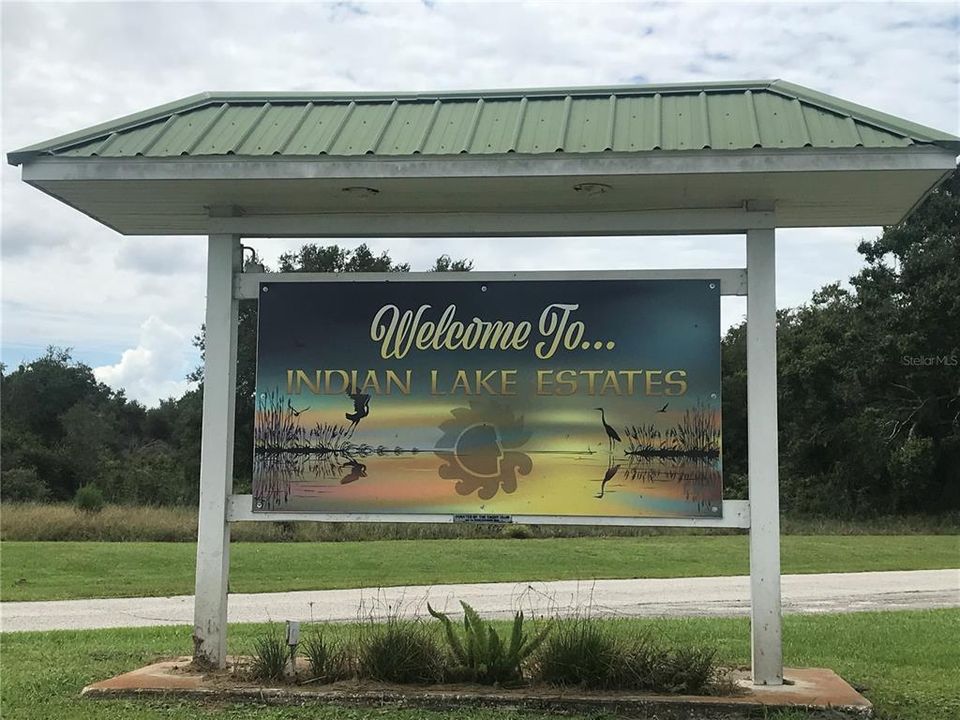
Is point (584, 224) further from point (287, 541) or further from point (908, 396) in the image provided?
point (908, 396)

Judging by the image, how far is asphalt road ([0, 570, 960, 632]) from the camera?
11953mm

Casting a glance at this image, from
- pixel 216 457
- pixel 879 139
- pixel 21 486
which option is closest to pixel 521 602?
pixel 216 457

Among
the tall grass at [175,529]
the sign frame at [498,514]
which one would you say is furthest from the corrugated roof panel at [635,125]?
the tall grass at [175,529]

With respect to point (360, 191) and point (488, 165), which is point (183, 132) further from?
point (488, 165)

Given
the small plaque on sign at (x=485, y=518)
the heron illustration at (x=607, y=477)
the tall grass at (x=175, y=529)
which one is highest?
the heron illustration at (x=607, y=477)

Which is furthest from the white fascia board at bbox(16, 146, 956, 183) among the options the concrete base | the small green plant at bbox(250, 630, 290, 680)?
the concrete base

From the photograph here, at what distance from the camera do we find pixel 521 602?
1291 centimetres

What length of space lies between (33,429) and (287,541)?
133 ft

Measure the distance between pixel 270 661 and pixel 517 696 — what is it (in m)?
1.76

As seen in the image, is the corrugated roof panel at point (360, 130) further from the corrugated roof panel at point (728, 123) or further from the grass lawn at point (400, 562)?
the grass lawn at point (400, 562)

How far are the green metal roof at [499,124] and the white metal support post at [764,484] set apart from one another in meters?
1.03

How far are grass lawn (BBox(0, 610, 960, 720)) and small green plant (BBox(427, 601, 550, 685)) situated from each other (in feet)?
1.56

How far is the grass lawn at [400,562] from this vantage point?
15.3 metres
